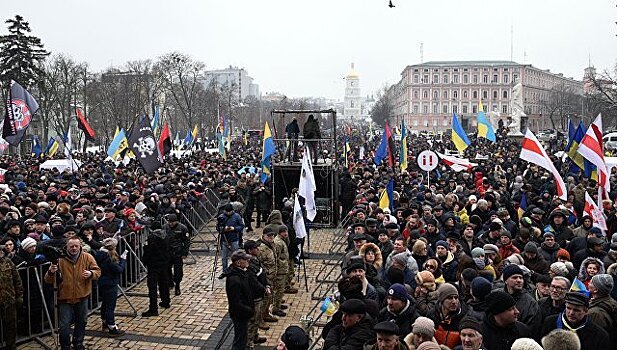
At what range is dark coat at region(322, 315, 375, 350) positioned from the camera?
480cm

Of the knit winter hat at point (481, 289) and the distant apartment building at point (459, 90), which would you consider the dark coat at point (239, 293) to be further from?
the distant apartment building at point (459, 90)

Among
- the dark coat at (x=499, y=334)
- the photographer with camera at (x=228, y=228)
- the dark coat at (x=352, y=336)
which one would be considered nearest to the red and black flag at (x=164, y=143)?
the photographer with camera at (x=228, y=228)

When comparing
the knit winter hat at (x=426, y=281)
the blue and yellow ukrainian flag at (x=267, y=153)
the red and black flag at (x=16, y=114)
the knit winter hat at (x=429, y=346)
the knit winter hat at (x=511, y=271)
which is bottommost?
the knit winter hat at (x=426, y=281)

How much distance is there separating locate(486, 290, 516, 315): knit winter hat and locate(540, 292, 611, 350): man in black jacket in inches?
12.9

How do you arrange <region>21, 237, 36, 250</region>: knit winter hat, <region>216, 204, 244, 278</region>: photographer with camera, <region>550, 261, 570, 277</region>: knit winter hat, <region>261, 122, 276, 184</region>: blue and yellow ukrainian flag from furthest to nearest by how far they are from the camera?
1. <region>261, 122, 276, 184</region>: blue and yellow ukrainian flag
2. <region>216, 204, 244, 278</region>: photographer with camera
3. <region>21, 237, 36, 250</region>: knit winter hat
4. <region>550, 261, 570, 277</region>: knit winter hat

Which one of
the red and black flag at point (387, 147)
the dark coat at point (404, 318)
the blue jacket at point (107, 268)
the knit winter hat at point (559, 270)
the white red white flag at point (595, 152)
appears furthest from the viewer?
the red and black flag at point (387, 147)

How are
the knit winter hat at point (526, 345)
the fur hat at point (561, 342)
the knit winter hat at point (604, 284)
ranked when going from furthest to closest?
the knit winter hat at point (604, 284) < the fur hat at point (561, 342) < the knit winter hat at point (526, 345)

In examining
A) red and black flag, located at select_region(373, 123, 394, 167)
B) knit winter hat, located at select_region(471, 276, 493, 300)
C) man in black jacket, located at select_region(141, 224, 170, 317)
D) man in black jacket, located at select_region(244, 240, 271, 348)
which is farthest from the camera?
red and black flag, located at select_region(373, 123, 394, 167)

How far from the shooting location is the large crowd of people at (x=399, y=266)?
487cm

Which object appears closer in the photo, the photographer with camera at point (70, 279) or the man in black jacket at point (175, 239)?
the photographer with camera at point (70, 279)

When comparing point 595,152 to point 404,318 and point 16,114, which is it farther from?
point 16,114

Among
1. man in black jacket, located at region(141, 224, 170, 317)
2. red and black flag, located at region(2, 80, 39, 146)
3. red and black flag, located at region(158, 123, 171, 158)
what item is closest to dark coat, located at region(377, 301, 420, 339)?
man in black jacket, located at region(141, 224, 170, 317)

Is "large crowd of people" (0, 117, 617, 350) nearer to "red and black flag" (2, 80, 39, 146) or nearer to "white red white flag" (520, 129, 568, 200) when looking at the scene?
"white red white flag" (520, 129, 568, 200)

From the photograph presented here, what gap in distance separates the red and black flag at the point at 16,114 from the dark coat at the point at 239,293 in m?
10.2
